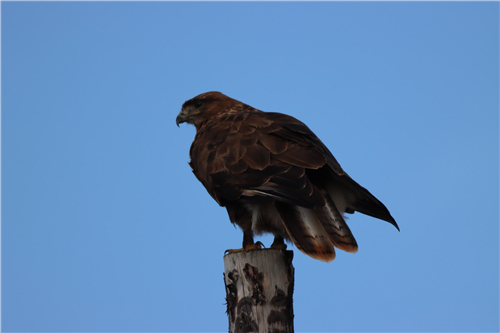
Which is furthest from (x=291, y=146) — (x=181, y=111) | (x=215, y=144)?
(x=181, y=111)

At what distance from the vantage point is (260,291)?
4.20 m

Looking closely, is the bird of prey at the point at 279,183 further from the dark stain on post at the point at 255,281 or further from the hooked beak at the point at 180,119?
the hooked beak at the point at 180,119

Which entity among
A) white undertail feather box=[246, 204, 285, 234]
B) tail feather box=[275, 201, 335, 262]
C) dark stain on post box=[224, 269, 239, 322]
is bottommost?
dark stain on post box=[224, 269, 239, 322]

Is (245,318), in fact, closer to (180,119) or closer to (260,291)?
(260,291)

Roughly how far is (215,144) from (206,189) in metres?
0.45

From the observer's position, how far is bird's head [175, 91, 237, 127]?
258 inches

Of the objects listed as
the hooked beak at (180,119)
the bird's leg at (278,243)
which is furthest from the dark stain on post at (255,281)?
the hooked beak at (180,119)

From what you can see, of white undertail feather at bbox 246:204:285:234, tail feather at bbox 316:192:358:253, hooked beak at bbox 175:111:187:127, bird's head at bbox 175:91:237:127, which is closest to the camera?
tail feather at bbox 316:192:358:253

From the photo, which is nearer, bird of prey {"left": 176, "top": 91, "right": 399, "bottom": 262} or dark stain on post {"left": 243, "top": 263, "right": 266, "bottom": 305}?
dark stain on post {"left": 243, "top": 263, "right": 266, "bottom": 305}

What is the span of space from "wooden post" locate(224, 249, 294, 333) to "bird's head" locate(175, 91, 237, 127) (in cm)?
258

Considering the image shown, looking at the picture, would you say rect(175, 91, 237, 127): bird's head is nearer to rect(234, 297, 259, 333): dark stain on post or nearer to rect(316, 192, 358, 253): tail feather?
rect(316, 192, 358, 253): tail feather

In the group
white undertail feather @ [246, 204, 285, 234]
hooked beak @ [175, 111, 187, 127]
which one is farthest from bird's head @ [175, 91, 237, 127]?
white undertail feather @ [246, 204, 285, 234]

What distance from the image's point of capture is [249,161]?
4.65m

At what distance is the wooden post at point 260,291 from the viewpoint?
416cm
